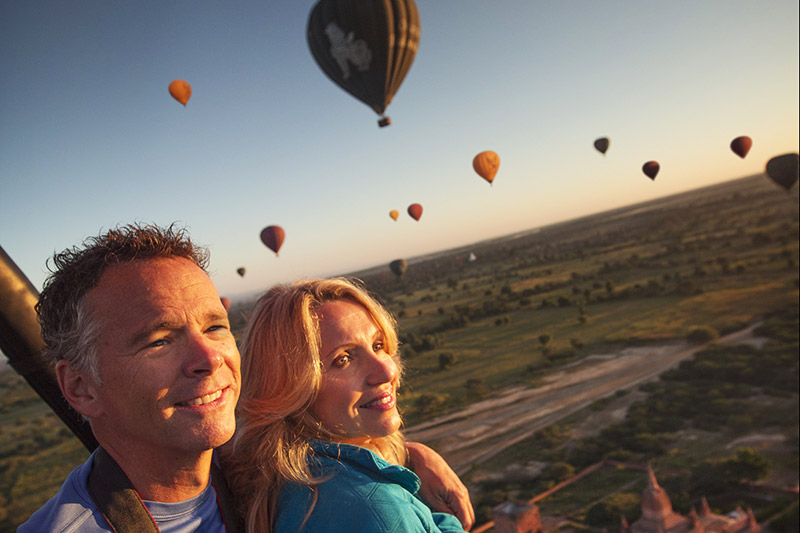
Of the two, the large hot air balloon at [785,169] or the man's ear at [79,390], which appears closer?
the man's ear at [79,390]

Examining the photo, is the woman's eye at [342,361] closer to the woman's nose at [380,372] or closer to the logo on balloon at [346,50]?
the woman's nose at [380,372]

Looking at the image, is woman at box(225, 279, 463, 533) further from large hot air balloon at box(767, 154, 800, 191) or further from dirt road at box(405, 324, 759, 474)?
large hot air balloon at box(767, 154, 800, 191)

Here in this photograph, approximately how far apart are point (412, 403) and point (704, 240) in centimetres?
5354

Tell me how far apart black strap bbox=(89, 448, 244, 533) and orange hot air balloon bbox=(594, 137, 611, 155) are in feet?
112

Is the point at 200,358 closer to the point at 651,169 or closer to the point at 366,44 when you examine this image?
the point at 366,44

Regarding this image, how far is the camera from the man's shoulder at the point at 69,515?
0.97 metres

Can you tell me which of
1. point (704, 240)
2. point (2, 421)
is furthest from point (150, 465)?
point (704, 240)

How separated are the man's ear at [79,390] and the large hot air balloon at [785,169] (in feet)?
122

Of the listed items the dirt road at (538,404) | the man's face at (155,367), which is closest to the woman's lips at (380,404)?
the man's face at (155,367)

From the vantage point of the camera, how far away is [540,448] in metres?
35.6

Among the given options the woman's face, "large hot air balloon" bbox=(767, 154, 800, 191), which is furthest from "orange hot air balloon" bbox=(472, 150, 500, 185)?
the woman's face

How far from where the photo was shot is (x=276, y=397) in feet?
4.78

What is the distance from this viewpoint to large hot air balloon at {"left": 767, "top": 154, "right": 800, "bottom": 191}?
101ft

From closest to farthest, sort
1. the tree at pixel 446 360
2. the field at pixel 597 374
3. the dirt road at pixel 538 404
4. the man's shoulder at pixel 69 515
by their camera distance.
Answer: the man's shoulder at pixel 69 515, the field at pixel 597 374, the dirt road at pixel 538 404, the tree at pixel 446 360
